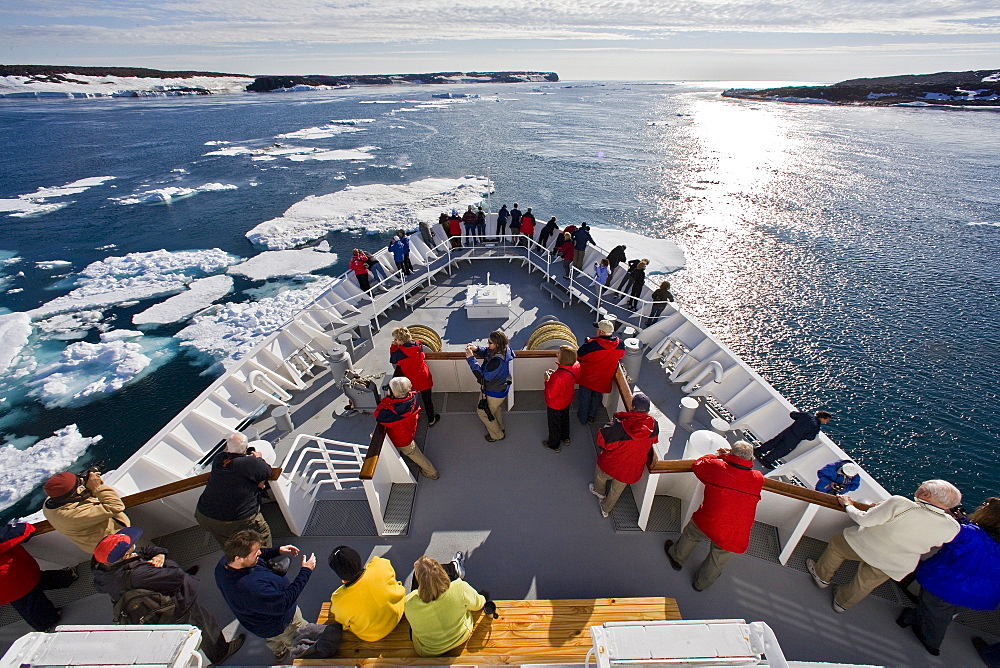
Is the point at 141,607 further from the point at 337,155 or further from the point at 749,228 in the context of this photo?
the point at 337,155

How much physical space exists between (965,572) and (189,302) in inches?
857

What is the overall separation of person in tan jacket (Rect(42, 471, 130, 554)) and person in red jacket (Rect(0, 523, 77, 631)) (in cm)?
27

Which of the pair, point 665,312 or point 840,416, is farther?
point 840,416

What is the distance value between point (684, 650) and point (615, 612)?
158cm

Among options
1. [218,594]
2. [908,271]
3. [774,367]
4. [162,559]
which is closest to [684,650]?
[162,559]

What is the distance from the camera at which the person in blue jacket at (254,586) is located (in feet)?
10.4

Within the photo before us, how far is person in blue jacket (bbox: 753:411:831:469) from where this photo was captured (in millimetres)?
5383

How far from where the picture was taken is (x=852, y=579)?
4.08 metres

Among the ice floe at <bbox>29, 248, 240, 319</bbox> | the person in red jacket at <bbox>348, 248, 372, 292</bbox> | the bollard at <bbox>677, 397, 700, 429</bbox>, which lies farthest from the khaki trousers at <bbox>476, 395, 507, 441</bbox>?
the ice floe at <bbox>29, 248, 240, 319</bbox>

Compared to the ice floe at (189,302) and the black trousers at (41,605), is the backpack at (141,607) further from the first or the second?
the ice floe at (189,302)

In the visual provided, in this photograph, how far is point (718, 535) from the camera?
395 cm

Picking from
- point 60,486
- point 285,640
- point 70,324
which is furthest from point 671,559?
point 70,324

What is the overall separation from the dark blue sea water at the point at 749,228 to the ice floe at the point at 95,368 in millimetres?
402

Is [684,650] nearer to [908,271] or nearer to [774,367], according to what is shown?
[774,367]
